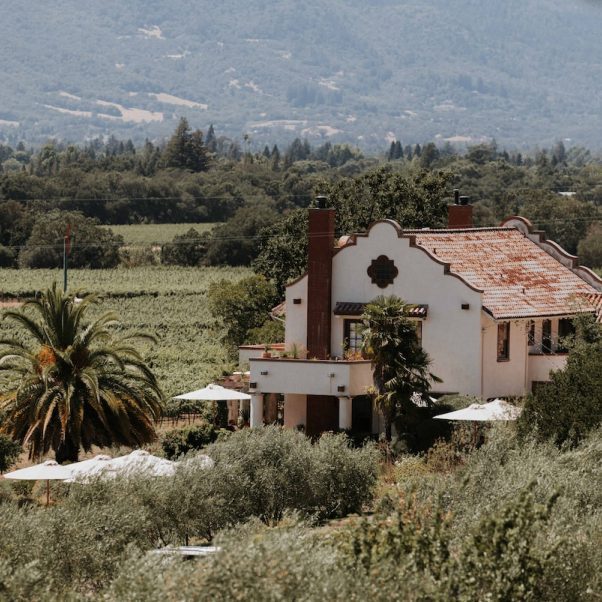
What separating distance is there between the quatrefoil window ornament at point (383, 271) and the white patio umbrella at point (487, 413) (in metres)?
5.67

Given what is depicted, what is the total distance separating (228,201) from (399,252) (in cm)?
13101

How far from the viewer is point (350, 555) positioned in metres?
21.4

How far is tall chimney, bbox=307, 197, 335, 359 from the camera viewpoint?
4641 cm

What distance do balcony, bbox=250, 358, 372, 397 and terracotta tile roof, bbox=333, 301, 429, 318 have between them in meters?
1.77

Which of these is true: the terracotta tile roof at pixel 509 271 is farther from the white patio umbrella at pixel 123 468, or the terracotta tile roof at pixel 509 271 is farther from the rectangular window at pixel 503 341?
the white patio umbrella at pixel 123 468

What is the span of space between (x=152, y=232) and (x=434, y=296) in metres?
114

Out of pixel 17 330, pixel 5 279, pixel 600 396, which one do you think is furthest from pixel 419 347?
pixel 5 279

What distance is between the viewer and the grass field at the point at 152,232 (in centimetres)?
14623

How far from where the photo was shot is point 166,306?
3910 inches

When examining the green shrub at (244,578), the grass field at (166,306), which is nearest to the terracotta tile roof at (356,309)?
the grass field at (166,306)

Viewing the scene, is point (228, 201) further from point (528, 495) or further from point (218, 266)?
point (528, 495)

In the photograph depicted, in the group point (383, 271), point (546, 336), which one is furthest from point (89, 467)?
point (546, 336)

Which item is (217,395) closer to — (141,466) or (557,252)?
(557,252)

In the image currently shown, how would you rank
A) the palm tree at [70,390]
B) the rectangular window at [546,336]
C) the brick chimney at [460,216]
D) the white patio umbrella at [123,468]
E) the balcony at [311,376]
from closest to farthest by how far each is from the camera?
the white patio umbrella at [123,468], the palm tree at [70,390], the balcony at [311,376], the rectangular window at [546,336], the brick chimney at [460,216]
